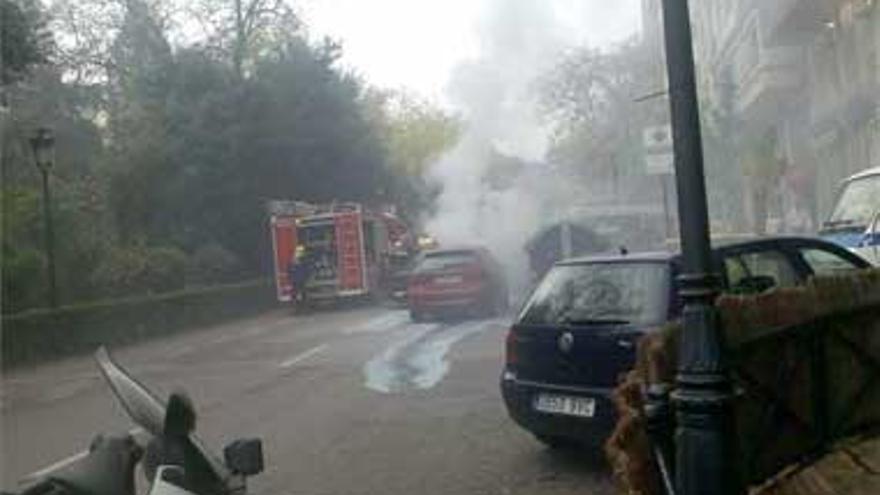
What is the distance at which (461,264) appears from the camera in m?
25.2

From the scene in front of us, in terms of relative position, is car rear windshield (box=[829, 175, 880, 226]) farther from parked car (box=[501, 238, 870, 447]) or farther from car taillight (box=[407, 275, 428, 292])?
car taillight (box=[407, 275, 428, 292])

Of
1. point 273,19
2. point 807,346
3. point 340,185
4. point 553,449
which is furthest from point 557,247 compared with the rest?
point 273,19

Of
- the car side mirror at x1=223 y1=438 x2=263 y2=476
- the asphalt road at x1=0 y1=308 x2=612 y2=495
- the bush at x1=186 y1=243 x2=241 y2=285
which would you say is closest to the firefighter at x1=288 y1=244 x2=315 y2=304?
the bush at x1=186 y1=243 x2=241 y2=285

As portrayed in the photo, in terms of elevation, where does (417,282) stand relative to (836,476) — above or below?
above

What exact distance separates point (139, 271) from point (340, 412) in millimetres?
19916

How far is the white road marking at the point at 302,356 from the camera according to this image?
1741cm

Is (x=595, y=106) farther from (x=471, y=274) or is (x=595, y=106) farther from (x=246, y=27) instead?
(x=471, y=274)

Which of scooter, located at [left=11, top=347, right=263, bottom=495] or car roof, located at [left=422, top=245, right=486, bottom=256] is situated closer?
scooter, located at [left=11, top=347, right=263, bottom=495]

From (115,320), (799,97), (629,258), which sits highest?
(799,97)

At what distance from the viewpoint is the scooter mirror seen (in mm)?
3598

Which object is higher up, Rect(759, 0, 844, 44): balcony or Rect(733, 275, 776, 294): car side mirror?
Rect(759, 0, 844, 44): balcony

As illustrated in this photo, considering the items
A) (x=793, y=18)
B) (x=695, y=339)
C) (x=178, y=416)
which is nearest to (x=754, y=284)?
(x=695, y=339)

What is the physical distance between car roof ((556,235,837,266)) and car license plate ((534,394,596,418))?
104 cm

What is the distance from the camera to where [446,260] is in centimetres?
2552
